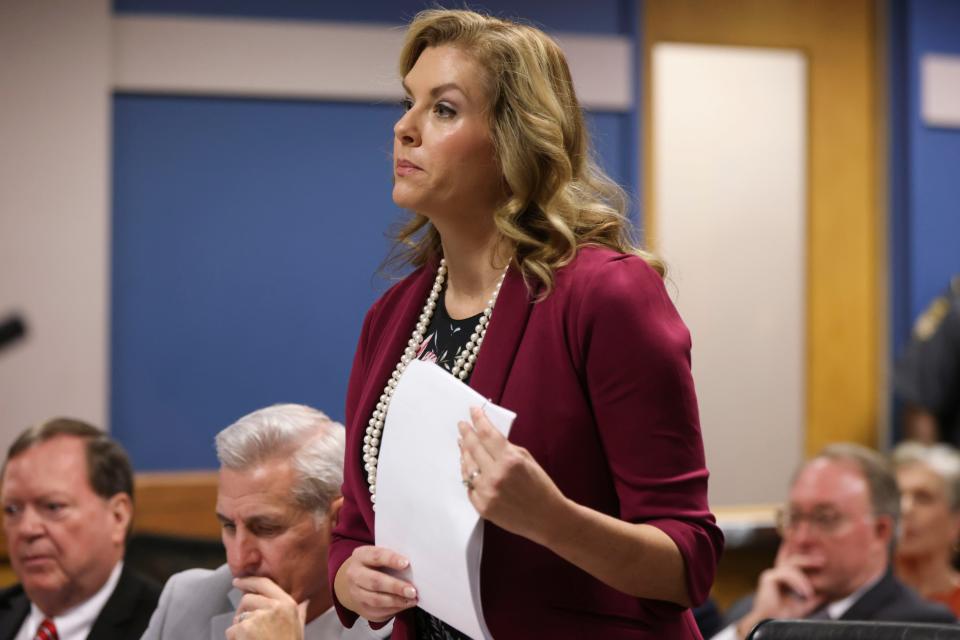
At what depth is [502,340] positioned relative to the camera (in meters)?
1.25

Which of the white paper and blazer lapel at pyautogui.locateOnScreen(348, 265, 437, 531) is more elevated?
blazer lapel at pyautogui.locateOnScreen(348, 265, 437, 531)

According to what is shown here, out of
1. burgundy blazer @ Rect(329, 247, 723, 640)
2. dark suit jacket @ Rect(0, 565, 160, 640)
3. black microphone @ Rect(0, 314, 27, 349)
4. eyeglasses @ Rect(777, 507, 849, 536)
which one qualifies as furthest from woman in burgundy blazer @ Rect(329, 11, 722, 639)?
black microphone @ Rect(0, 314, 27, 349)

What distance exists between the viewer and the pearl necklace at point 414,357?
1300 mm

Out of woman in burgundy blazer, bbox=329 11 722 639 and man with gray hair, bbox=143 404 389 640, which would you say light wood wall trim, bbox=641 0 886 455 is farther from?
woman in burgundy blazer, bbox=329 11 722 639

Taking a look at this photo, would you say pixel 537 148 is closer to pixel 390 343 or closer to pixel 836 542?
pixel 390 343

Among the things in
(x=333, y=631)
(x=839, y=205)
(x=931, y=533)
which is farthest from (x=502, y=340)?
(x=839, y=205)

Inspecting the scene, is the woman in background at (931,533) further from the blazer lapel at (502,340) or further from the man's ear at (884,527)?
the blazer lapel at (502,340)

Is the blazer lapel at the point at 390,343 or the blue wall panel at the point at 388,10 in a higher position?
the blue wall panel at the point at 388,10

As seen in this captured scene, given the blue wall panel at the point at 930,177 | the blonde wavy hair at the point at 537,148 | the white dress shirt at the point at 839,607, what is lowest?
the white dress shirt at the point at 839,607

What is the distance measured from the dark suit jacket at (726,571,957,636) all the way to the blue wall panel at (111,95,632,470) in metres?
1.82

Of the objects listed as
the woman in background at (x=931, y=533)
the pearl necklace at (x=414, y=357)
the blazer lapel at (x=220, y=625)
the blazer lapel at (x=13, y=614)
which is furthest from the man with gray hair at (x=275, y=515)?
the woman in background at (x=931, y=533)

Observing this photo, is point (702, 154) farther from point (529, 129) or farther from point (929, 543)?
point (529, 129)

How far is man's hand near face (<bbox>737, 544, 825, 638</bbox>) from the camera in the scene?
2.90 m

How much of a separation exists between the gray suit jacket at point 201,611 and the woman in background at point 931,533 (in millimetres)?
2294
